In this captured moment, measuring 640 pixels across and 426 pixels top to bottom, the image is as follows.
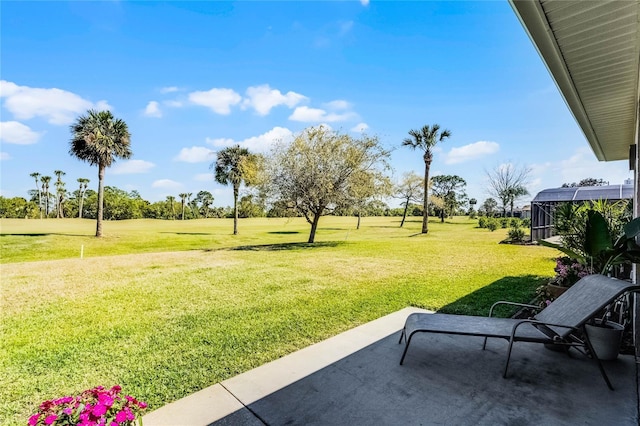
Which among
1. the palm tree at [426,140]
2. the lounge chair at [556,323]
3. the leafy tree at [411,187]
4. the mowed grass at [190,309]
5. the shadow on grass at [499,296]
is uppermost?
the palm tree at [426,140]

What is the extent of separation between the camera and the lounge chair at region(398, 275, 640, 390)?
2893 millimetres

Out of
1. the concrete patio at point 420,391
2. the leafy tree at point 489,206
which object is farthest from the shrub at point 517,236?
the leafy tree at point 489,206

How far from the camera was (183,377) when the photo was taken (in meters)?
3.20

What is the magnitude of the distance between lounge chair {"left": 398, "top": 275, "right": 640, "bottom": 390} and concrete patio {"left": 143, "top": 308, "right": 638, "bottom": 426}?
0.21m

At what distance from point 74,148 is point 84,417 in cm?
2863

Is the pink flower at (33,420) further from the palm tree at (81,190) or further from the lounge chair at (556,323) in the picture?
the palm tree at (81,190)

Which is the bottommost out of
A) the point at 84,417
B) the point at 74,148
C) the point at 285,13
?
the point at 84,417

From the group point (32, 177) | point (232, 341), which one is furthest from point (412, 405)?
point (32, 177)

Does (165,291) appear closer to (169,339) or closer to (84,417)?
(169,339)

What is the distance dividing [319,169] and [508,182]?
102 ft

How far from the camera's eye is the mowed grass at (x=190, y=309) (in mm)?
3340

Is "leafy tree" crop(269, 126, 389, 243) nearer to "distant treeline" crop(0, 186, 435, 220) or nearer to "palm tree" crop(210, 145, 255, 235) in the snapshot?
"palm tree" crop(210, 145, 255, 235)

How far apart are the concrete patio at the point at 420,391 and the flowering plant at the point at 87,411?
1.02m

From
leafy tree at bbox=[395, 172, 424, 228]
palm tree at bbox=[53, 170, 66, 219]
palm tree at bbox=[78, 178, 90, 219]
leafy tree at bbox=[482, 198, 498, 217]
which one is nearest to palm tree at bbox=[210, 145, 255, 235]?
leafy tree at bbox=[395, 172, 424, 228]
